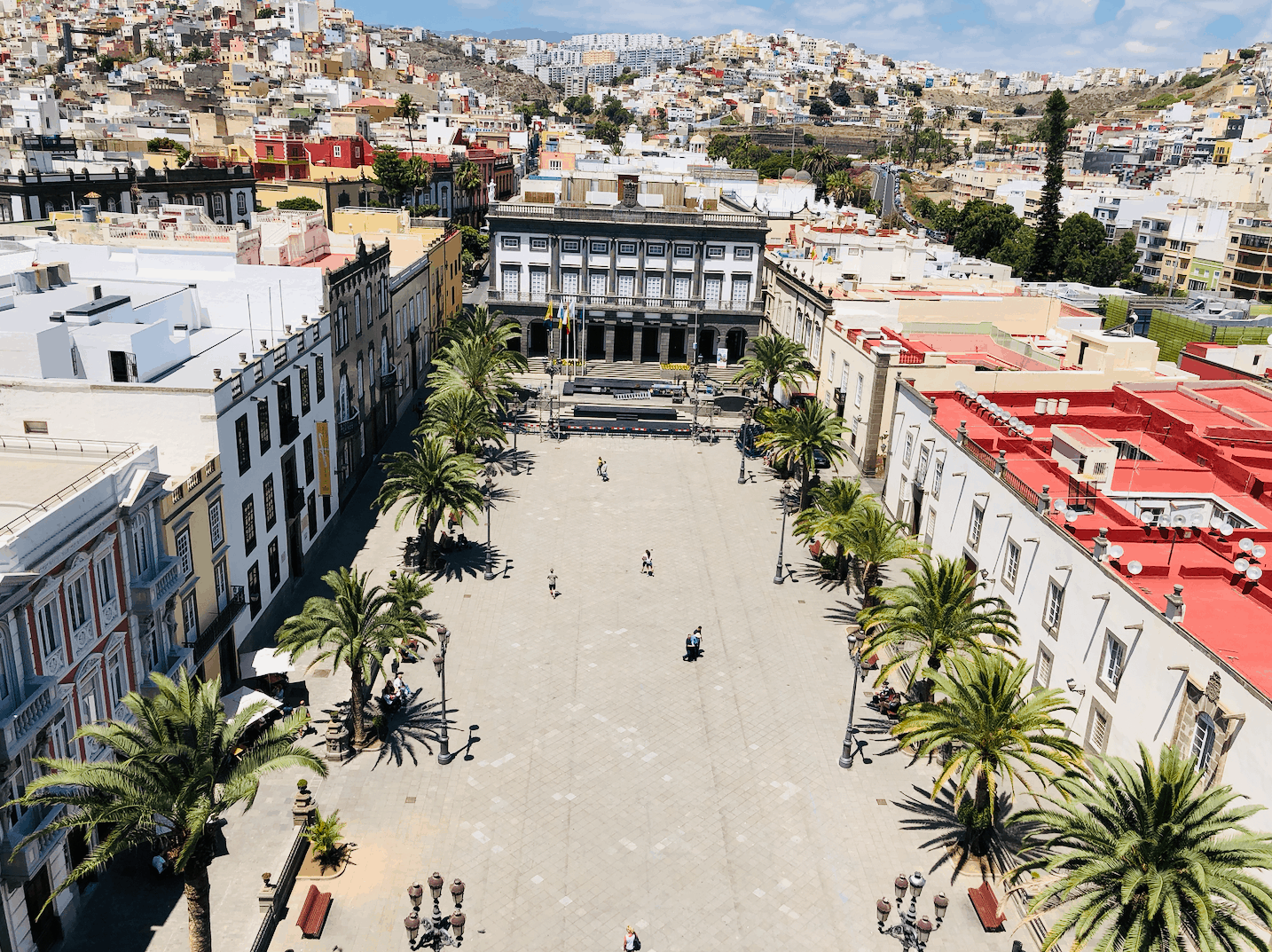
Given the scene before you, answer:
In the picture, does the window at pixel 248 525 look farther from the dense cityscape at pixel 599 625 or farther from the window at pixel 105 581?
the window at pixel 105 581

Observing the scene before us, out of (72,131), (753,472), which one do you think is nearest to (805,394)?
(753,472)

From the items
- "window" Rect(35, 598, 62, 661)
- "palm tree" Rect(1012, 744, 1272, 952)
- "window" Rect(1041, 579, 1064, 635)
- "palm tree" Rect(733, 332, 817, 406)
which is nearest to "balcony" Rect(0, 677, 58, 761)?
"window" Rect(35, 598, 62, 661)

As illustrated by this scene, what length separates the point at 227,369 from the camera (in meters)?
39.9

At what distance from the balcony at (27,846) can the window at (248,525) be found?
595 inches

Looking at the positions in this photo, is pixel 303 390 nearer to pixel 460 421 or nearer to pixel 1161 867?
pixel 460 421

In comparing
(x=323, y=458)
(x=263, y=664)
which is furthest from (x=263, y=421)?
(x=263, y=664)

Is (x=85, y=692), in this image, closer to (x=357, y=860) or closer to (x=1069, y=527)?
(x=357, y=860)

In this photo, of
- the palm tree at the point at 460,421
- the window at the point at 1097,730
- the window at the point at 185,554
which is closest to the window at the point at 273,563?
the window at the point at 185,554

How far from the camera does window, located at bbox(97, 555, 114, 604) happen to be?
26156 mm

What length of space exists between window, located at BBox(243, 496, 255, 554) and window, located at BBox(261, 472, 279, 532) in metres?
1.35

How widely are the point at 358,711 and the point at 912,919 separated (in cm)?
1943

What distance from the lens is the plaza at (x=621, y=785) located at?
87.5ft

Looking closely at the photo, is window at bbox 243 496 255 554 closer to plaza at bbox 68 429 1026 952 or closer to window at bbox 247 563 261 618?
window at bbox 247 563 261 618

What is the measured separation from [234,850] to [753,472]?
43.4 m
